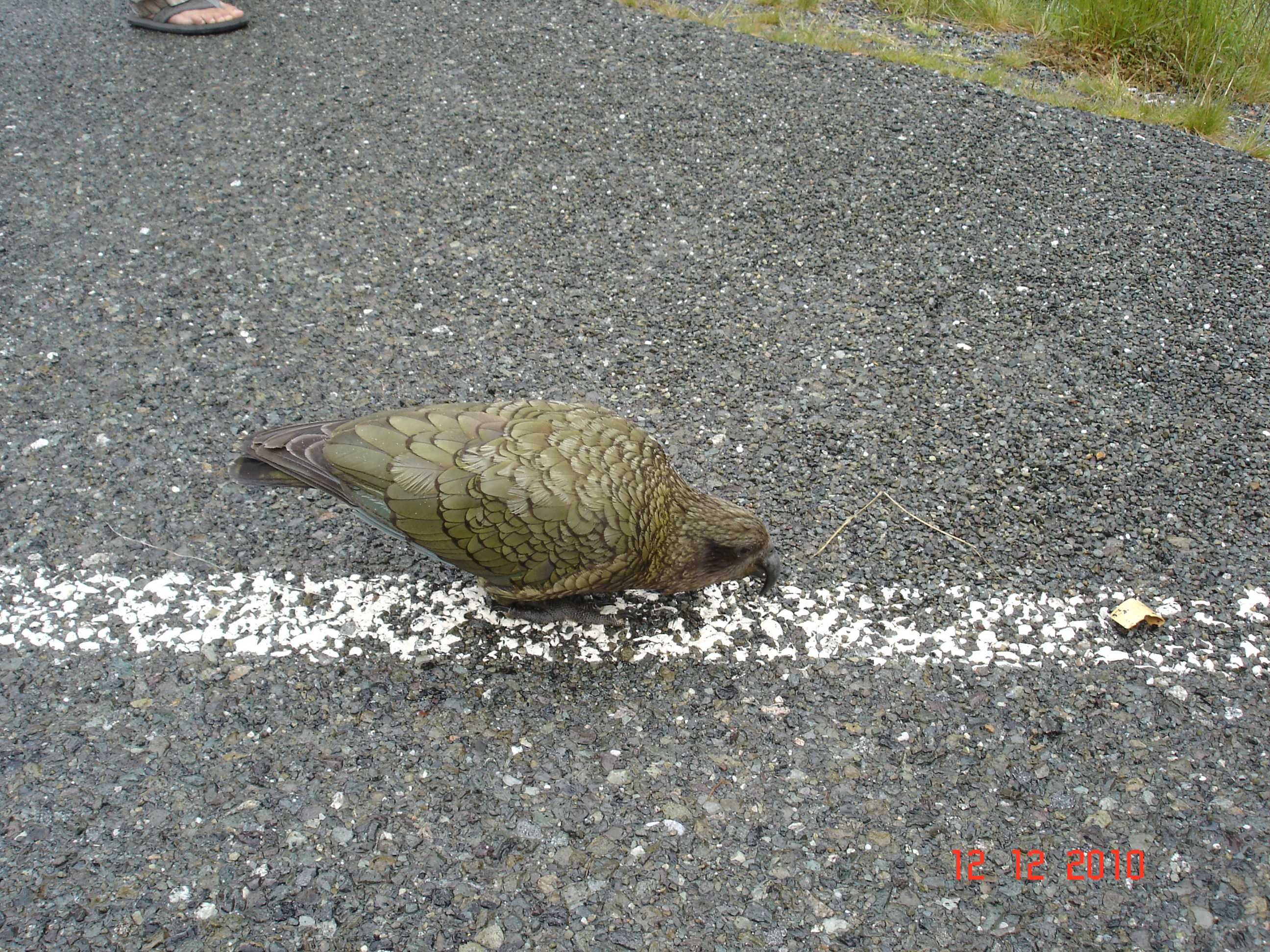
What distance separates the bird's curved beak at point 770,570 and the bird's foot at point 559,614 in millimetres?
552

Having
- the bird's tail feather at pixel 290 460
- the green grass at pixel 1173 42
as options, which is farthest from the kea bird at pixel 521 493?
the green grass at pixel 1173 42

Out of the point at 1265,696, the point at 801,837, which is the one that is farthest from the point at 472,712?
the point at 1265,696

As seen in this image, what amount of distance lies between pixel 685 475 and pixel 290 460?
1580 millimetres

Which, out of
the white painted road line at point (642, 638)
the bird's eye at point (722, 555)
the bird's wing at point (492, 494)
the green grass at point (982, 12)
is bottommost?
the white painted road line at point (642, 638)

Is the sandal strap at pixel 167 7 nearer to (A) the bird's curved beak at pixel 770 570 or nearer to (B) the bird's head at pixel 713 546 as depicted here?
(B) the bird's head at pixel 713 546

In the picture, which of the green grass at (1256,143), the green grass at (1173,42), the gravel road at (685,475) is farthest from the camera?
the green grass at (1173,42)

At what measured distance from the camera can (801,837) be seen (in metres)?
2.80

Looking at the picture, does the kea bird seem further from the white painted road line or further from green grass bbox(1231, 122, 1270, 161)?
green grass bbox(1231, 122, 1270, 161)

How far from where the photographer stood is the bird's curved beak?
3445 mm

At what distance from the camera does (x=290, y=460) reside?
3168 mm

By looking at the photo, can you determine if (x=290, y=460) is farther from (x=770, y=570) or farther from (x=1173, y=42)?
(x=1173, y=42)

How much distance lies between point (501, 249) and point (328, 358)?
48.3 inches
